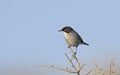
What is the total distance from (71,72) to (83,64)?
9.3 inches

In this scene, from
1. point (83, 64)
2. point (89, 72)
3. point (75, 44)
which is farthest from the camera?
point (75, 44)

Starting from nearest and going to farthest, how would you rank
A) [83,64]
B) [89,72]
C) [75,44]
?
[89,72] → [83,64] → [75,44]

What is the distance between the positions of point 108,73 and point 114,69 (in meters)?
0.11

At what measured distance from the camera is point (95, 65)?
3432 millimetres

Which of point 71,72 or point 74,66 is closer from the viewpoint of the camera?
point 71,72

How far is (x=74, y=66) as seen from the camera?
3.55m

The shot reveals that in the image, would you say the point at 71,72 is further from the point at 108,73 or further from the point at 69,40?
the point at 69,40

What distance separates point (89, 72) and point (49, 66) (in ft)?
1.51

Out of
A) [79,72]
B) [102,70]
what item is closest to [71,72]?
[79,72]

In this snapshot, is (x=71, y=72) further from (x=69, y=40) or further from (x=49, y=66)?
(x=69, y=40)

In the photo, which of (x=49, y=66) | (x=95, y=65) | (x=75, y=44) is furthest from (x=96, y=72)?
(x=75, y=44)

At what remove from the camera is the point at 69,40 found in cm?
906

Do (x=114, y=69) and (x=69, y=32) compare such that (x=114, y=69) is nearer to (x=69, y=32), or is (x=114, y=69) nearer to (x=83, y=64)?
(x=83, y=64)

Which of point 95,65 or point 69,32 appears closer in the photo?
point 95,65
